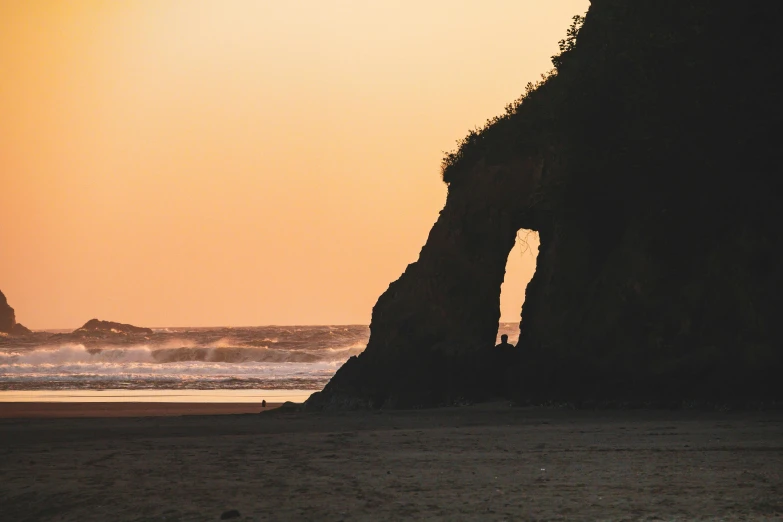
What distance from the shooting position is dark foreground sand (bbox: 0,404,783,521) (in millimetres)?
10047

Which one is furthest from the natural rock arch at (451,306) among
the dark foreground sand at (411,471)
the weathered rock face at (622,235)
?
the dark foreground sand at (411,471)

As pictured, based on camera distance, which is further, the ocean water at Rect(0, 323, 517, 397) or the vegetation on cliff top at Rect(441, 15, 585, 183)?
the ocean water at Rect(0, 323, 517, 397)

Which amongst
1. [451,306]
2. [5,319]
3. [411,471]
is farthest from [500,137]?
[5,319]

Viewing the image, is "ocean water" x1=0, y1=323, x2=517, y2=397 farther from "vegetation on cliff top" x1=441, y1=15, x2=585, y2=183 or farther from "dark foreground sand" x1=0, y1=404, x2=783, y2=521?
"dark foreground sand" x1=0, y1=404, x2=783, y2=521

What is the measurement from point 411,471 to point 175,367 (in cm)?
5307

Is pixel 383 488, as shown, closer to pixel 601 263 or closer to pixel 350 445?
pixel 350 445

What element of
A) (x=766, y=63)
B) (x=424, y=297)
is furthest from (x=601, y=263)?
(x=766, y=63)

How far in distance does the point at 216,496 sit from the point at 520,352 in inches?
678

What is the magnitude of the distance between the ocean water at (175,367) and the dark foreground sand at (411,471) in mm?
25769

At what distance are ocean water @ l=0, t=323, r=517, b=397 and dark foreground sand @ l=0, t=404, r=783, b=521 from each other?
25.8 metres

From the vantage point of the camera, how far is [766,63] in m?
19.1

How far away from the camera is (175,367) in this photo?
63.8m

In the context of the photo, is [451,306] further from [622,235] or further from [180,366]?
[180,366]

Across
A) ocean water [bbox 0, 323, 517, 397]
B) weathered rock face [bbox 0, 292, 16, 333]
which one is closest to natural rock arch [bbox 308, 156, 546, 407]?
ocean water [bbox 0, 323, 517, 397]
